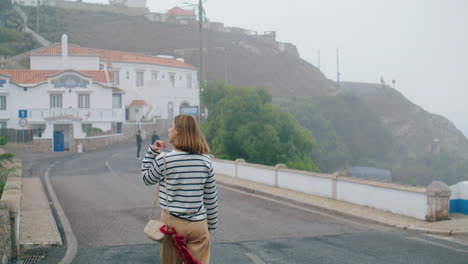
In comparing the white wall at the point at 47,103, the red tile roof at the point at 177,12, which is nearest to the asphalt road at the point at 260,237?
the white wall at the point at 47,103

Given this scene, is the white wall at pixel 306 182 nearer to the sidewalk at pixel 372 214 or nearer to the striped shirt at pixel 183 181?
the sidewalk at pixel 372 214

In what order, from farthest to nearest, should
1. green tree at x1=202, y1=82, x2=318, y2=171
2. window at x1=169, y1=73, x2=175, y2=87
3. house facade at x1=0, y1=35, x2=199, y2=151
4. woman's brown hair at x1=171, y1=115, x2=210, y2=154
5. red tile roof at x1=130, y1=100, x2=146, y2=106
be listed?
window at x1=169, y1=73, x2=175, y2=87, red tile roof at x1=130, y1=100, x2=146, y2=106, house facade at x1=0, y1=35, x2=199, y2=151, green tree at x1=202, y1=82, x2=318, y2=171, woman's brown hair at x1=171, y1=115, x2=210, y2=154

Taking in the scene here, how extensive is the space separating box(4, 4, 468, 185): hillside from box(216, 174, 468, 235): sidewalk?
50.9 m

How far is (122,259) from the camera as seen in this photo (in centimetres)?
724

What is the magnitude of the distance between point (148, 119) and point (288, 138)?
27319 millimetres

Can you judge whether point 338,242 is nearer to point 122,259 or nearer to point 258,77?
point 122,259

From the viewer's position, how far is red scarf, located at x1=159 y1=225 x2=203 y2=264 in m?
3.89


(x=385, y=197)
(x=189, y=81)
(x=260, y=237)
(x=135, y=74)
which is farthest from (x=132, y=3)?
(x=260, y=237)

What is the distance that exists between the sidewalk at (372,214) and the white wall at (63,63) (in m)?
42.6

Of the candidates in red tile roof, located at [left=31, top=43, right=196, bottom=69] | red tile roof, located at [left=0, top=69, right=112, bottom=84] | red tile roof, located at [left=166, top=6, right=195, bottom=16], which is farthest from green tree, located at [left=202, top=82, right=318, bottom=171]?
red tile roof, located at [left=166, top=6, right=195, bottom=16]

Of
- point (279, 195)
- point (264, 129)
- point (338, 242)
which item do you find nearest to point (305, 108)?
point (264, 129)

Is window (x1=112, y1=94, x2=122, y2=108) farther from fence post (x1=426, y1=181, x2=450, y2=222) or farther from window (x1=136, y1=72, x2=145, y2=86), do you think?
fence post (x1=426, y1=181, x2=450, y2=222)

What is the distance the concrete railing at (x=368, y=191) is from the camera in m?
10.8

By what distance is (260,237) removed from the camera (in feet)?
29.9
